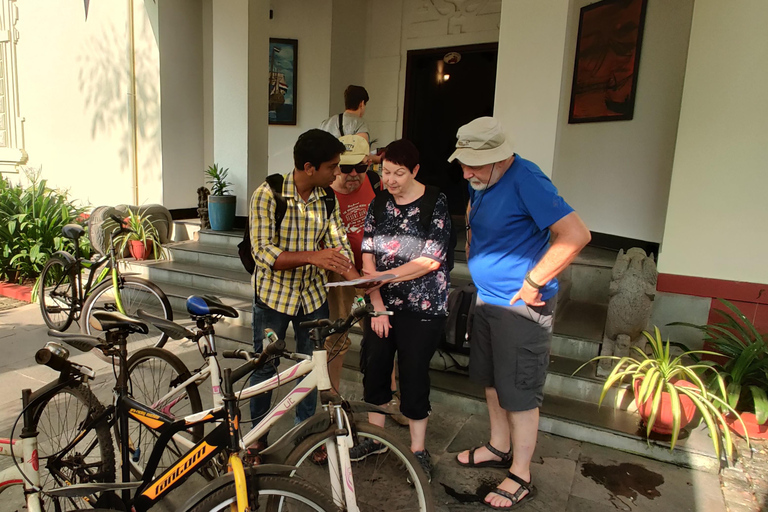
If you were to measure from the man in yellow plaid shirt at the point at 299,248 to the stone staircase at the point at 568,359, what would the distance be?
1.44 m

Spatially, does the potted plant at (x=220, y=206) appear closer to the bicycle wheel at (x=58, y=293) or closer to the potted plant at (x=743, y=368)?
the bicycle wheel at (x=58, y=293)

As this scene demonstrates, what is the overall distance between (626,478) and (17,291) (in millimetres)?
6567

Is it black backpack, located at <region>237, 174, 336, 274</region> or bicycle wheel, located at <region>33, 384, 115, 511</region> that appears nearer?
bicycle wheel, located at <region>33, 384, 115, 511</region>

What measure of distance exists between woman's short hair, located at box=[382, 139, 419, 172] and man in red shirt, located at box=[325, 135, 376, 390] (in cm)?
41

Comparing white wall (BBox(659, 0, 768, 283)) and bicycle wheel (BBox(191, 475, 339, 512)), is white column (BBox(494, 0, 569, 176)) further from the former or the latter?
bicycle wheel (BBox(191, 475, 339, 512))

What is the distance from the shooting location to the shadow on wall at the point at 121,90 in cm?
702

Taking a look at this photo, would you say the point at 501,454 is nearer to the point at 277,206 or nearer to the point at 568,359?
the point at 568,359

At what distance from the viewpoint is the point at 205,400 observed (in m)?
3.44

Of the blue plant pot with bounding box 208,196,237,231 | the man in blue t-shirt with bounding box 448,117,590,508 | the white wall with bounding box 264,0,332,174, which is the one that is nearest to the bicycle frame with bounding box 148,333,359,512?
the man in blue t-shirt with bounding box 448,117,590,508

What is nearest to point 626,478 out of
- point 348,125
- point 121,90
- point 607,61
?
point 348,125

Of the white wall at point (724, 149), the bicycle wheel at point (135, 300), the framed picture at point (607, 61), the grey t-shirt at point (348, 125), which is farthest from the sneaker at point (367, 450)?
the framed picture at point (607, 61)

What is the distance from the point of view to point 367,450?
6.97 feet

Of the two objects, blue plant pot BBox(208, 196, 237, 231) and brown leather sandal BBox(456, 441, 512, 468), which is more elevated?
blue plant pot BBox(208, 196, 237, 231)

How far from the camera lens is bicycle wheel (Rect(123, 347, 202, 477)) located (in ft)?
7.32
